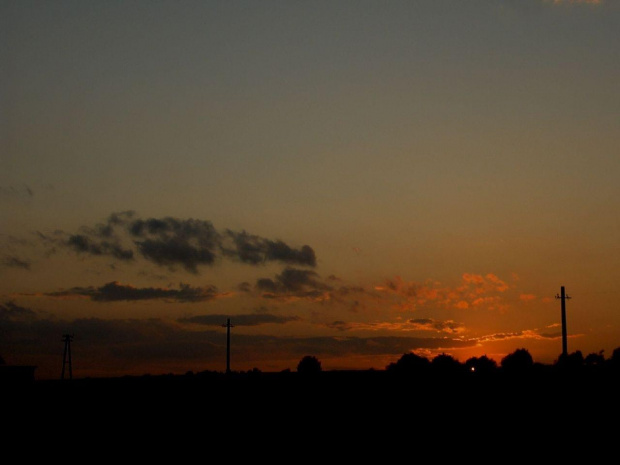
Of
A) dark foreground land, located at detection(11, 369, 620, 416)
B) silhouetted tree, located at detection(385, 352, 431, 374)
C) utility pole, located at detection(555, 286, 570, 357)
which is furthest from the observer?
silhouetted tree, located at detection(385, 352, 431, 374)

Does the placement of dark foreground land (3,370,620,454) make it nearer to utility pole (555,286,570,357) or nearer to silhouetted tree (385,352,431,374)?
utility pole (555,286,570,357)

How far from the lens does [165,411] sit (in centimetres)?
4969

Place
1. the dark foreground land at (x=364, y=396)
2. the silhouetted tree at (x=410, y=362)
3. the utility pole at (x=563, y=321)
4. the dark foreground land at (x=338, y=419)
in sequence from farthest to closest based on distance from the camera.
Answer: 1. the silhouetted tree at (x=410, y=362)
2. the utility pole at (x=563, y=321)
3. the dark foreground land at (x=364, y=396)
4. the dark foreground land at (x=338, y=419)

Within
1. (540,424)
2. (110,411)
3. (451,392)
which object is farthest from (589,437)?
(110,411)

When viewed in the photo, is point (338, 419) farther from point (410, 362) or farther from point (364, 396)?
point (410, 362)

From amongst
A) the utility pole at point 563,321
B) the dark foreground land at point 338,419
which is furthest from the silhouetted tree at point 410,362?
the dark foreground land at point 338,419

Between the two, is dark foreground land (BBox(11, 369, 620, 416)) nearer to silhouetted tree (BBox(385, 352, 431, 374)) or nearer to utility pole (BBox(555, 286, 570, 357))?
utility pole (BBox(555, 286, 570, 357))

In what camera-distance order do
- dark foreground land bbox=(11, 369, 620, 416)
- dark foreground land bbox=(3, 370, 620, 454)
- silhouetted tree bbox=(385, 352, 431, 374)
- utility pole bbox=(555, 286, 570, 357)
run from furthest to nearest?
silhouetted tree bbox=(385, 352, 431, 374) → utility pole bbox=(555, 286, 570, 357) → dark foreground land bbox=(11, 369, 620, 416) → dark foreground land bbox=(3, 370, 620, 454)

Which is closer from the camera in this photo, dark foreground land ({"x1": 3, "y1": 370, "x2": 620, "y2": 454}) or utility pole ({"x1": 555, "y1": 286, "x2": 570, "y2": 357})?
dark foreground land ({"x1": 3, "y1": 370, "x2": 620, "y2": 454})

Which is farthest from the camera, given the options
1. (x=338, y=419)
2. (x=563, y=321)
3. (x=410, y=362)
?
(x=410, y=362)

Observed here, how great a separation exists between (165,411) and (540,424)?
21.2 metres

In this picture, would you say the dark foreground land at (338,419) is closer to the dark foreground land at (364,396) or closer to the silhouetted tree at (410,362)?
the dark foreground land at (364,396)

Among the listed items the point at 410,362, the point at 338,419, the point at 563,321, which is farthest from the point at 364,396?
the point at 410,362

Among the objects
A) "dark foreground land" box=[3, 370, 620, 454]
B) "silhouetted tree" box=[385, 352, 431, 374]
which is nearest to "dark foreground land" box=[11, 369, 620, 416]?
"dark foreground land" box=[3, 370, 620, 454]
